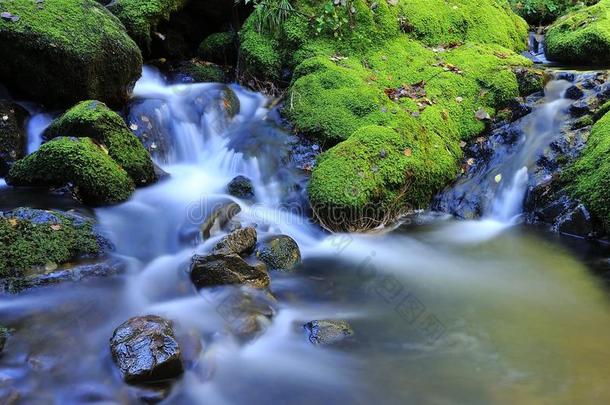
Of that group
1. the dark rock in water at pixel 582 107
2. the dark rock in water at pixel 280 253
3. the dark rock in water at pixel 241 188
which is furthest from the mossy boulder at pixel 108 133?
the dark rock in water at pixel 582 107

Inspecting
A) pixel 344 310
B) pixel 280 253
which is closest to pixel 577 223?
pixel 344 310

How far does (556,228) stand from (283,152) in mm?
3435

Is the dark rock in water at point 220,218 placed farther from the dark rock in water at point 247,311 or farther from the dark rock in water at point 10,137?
the dark rock in water at point 10,137

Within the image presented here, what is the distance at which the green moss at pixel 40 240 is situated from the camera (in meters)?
3.99

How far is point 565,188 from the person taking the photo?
5734 millimetres

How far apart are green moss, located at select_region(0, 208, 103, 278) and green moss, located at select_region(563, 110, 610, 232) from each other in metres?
5.13

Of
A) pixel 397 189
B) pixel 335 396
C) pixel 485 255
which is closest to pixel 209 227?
pixel 397 189

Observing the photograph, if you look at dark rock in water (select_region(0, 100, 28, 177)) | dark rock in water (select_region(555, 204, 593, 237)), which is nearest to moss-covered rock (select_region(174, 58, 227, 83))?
dark rock in water (select_region(0, 100, 28, 177))

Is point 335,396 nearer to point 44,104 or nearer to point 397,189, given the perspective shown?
point 397,189

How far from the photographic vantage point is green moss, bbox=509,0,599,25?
11.0 m

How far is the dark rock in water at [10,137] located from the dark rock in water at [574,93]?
7221mm

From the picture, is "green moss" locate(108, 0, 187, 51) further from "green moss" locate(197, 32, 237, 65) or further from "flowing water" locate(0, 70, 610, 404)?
"flowing water" locate(0, 70, 610, 404)

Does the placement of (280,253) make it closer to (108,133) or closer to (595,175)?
(108,133)

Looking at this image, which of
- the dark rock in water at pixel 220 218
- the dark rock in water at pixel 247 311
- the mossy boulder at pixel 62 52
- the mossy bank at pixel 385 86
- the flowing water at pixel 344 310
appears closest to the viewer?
the flowing water at pixel 344 310
